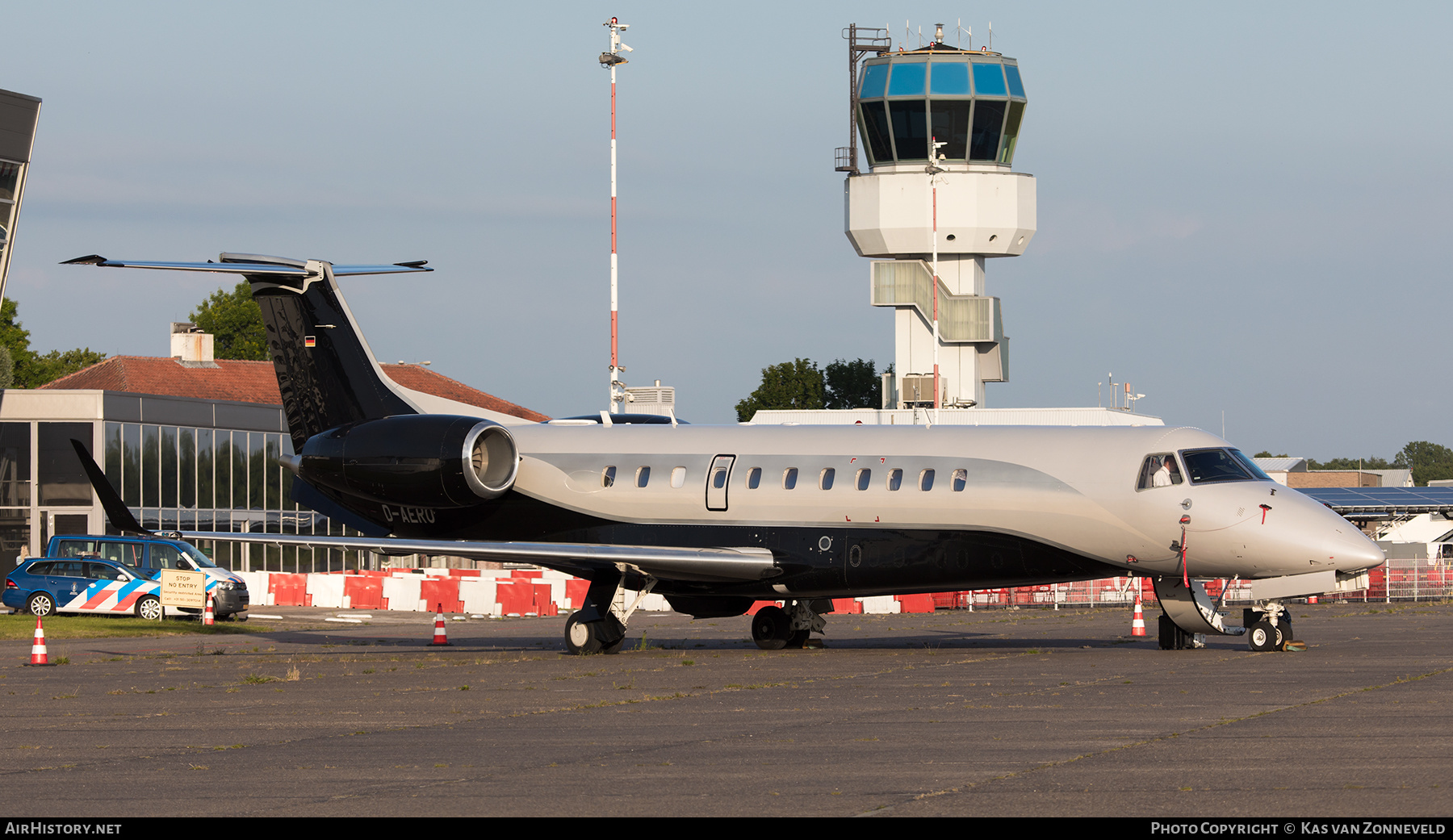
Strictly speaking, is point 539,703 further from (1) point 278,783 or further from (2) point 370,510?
(2) point 370,510

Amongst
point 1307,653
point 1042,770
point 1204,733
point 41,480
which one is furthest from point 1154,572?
point 41,480

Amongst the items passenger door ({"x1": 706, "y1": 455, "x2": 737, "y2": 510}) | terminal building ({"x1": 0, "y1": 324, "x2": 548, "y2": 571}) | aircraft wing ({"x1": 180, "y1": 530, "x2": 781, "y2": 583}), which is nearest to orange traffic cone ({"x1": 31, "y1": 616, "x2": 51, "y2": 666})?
aircraft wing ({"x1": 180, "y1": 530, "x2": 781, "y2": 583})

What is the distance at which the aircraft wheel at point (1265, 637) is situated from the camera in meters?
23.3

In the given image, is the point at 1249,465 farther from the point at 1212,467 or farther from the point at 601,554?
the point at 601,554

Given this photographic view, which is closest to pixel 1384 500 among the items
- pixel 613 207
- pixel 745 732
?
pixel 613 207

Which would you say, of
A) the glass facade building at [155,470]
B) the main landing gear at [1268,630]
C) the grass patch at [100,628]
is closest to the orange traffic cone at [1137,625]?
the main landing gear at [1268,630]

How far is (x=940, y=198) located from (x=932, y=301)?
16.5 ft

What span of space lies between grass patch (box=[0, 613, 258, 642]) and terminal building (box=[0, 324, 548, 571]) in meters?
9.19

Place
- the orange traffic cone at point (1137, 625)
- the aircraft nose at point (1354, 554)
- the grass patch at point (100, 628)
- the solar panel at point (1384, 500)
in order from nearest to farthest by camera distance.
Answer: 1. the aircraft nose at point (1354, 554)
2. the orange traffic cone at point (1137, 625)
3. the grass patch at point (100, 628)
4. the solar panel at point (1384, 500)

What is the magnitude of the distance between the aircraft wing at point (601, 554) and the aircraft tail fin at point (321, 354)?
14.1 feet

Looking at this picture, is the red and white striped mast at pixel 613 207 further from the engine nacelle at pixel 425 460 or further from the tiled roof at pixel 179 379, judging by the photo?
the tiled roof at pixel 179 379

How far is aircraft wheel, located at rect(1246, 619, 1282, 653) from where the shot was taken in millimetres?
23328

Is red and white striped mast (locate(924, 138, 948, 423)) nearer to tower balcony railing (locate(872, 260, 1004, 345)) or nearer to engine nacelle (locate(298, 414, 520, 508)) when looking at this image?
tower balcony railing (locate(872, 260, 1004, 345))
